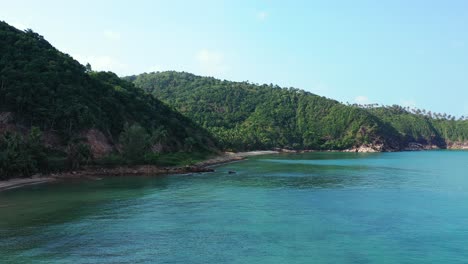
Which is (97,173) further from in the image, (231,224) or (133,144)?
(231,224)

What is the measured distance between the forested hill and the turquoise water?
33.0 meters

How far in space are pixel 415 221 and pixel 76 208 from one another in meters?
48.4

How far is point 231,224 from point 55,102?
296 feet

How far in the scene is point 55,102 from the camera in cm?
12169

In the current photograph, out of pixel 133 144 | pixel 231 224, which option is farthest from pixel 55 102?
pixel 231 224

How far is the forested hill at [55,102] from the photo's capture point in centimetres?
11269

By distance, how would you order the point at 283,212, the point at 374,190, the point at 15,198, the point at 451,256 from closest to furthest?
the point at 451,256, the point at 283,212, the point at 15,198, the point at 374,190

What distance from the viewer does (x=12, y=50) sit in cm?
12875

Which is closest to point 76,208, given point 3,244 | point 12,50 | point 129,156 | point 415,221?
point 3,244

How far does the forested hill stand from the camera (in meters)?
113

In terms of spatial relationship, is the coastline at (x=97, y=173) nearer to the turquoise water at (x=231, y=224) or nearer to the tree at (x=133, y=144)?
the tree at (x=133, y=144)

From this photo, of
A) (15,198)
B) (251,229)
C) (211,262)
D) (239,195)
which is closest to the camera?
(211,262)

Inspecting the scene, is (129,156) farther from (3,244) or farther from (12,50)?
(3,244)

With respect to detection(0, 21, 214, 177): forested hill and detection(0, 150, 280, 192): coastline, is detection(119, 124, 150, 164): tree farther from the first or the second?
detection(0, 150, 280, 192): coastline
